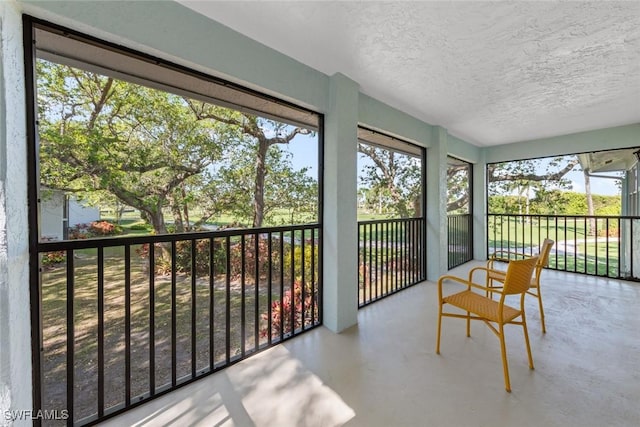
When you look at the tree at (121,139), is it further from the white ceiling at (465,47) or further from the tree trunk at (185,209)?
the white ceiling at (465,47)

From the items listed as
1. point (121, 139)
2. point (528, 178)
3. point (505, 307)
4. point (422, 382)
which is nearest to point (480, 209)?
point (528, 178)

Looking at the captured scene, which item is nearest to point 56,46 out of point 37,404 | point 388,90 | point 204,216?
point 204,216

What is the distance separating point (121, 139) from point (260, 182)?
1.14 metres

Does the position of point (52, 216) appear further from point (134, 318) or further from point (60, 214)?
point (134, 318)

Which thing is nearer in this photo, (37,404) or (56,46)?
(37,404)

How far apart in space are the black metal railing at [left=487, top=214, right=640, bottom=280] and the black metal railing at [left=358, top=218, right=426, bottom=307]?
2.08 metres

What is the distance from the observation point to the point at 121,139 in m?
1.71

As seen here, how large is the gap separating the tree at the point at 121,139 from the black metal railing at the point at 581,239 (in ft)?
16.3

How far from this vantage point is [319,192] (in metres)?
2.40

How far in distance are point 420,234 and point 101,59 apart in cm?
379

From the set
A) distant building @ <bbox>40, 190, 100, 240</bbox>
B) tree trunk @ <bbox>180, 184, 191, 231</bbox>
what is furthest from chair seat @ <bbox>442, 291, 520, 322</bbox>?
distant building @ <bbox>40, 190, 100, 240</bbox>

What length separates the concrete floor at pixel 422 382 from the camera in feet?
4.38

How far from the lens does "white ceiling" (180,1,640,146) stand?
1.49 metres

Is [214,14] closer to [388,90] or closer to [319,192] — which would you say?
[319,192]
